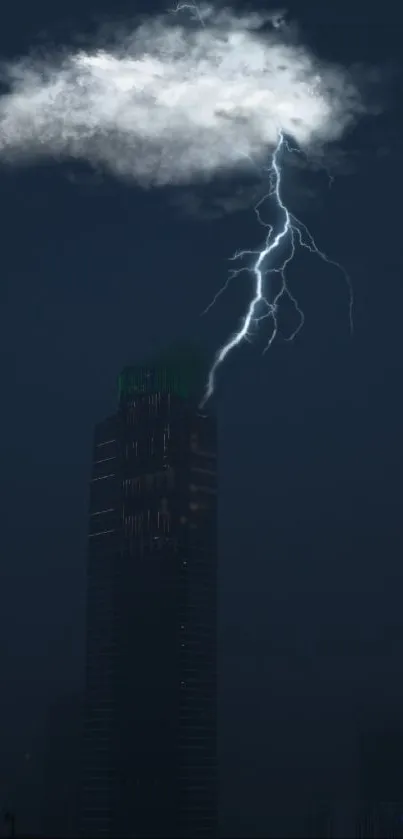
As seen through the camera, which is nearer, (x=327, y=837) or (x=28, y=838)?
(x=28, y=838)
